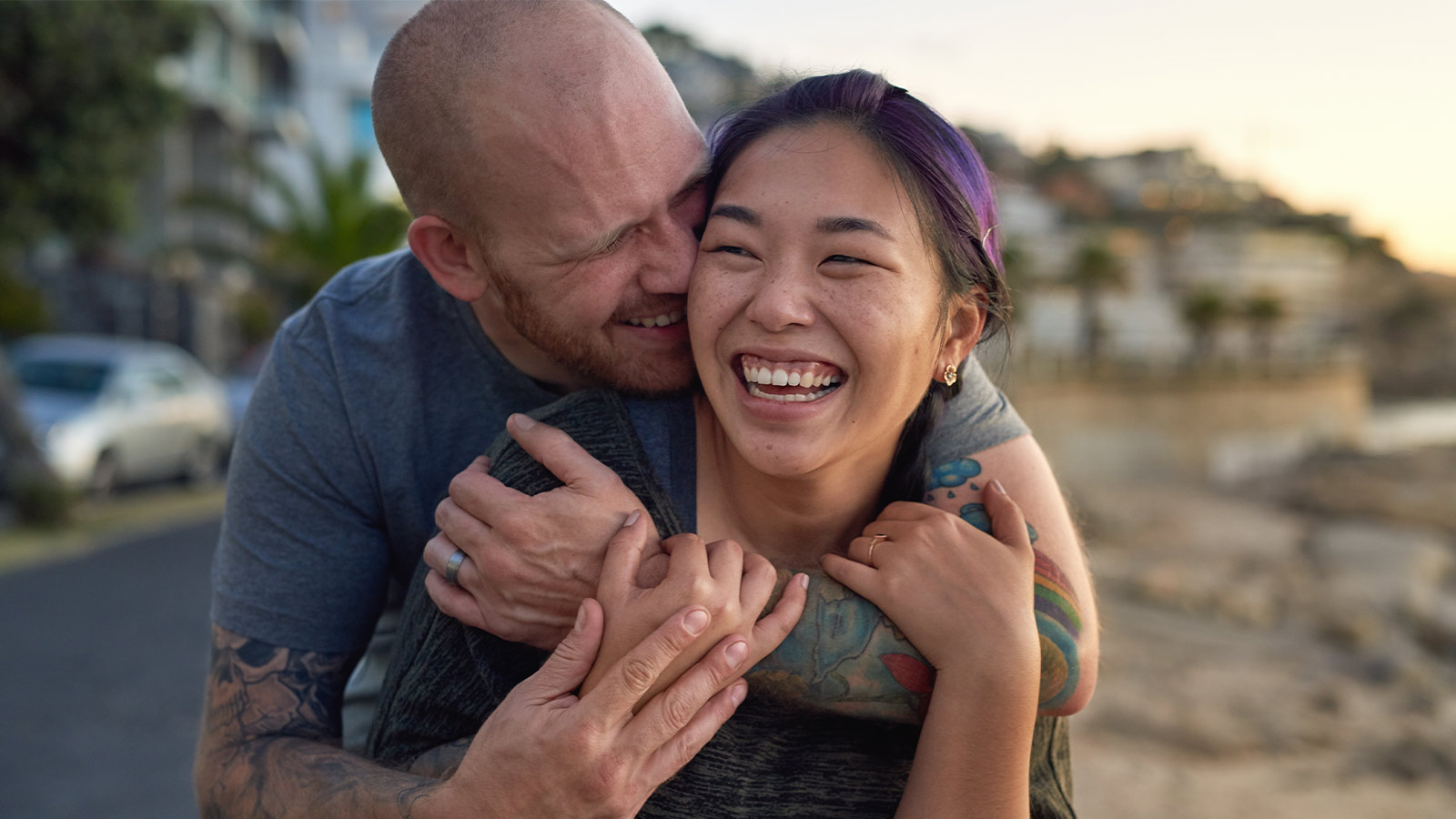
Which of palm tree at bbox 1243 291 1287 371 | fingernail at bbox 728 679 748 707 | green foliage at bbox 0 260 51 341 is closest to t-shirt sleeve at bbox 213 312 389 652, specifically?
fingernail at bbox 728 679 748 707

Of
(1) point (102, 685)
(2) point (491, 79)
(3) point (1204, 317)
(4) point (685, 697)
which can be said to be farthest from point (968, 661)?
(3) point (1204, 317)

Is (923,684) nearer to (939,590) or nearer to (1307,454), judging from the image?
(939,590)

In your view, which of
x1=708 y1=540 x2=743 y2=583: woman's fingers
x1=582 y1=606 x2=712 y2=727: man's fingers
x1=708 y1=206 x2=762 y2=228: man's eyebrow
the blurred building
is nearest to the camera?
x1=582 y1=606 x2=712 y2=727: man's fingers

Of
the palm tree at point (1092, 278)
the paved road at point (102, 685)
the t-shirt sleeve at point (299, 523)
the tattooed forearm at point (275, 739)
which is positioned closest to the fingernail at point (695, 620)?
the tattooed forearm at point (275, 739)

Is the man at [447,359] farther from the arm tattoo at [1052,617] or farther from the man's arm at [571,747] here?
the man's arm at [571,747]

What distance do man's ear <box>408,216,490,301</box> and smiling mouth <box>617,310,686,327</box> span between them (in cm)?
37

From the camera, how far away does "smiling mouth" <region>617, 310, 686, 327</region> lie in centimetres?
256

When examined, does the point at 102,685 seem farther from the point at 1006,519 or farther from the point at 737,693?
the point at 1006,519

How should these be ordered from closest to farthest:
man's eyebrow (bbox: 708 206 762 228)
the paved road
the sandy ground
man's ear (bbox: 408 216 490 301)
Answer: man's eyebrow (bbox: 708 206 762 228)
man's ear (bbox: 408 216 490 301)
the paved road
the sandy ground

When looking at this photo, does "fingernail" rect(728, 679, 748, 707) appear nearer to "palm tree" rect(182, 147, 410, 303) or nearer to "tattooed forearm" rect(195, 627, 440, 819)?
"tattooed forearm" rect(195, 627, 440, 819)

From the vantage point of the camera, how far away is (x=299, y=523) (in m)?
2.51

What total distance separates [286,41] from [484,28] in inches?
A: 1604

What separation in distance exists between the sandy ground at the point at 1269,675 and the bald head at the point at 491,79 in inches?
191

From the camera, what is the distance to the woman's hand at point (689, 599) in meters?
1.97
